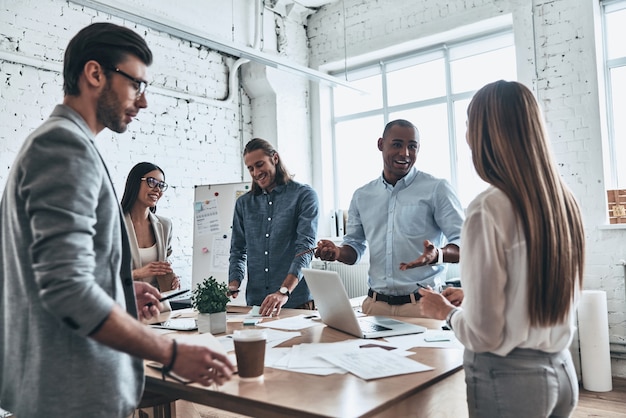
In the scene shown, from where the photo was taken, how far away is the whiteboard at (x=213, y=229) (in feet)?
14.9

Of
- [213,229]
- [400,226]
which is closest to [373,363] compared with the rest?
[400,226]

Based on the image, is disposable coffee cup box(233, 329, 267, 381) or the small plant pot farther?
the small plant pot

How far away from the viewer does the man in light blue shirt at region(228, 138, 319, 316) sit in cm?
285

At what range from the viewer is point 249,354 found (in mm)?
1387

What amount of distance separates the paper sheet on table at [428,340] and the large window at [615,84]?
3.25 m

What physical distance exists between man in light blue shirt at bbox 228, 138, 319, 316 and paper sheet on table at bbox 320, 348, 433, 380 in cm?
123

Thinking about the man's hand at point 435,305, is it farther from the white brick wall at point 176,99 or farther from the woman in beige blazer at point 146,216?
the white brick wall at point 176,99

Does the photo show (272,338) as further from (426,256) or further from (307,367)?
(426,256)

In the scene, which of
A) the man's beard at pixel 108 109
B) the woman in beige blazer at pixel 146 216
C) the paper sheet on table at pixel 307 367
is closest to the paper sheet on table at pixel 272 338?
the paper sheet on table at pixel 307 367

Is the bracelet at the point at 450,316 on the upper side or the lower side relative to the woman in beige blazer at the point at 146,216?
lower

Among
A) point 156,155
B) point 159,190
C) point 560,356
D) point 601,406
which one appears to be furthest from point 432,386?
point 156,155

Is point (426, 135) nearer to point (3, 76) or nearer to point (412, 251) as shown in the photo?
point (412, 251)

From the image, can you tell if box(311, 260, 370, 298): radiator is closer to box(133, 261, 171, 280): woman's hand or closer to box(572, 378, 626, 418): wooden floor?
box(572, 378, 626, 418): wooden floor

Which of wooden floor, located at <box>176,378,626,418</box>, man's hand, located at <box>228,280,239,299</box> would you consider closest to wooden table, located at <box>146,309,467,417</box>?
man's hand, located at <box>228,280,239,299</box>
